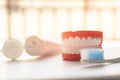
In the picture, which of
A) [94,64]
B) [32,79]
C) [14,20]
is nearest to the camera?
[32,79]

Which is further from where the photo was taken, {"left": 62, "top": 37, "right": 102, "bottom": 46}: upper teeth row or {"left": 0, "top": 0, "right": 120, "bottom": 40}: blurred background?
{"left": 0, "top": 0, "right": 120, "bottom": 40}: blurred background

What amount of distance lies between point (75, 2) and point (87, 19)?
0.18 metres

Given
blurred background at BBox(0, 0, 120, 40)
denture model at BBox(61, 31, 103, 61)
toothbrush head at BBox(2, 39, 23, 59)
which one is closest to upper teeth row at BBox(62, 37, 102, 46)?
denture model at BBox(61, 31, 103, 61)

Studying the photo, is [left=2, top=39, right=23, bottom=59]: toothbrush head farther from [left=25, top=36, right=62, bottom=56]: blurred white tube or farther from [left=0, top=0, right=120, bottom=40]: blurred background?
[left=0, top=0, right=120, bottom=40]: blurred background

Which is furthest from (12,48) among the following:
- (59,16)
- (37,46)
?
(59,16)

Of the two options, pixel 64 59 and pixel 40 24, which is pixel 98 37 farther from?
pixel 40 24

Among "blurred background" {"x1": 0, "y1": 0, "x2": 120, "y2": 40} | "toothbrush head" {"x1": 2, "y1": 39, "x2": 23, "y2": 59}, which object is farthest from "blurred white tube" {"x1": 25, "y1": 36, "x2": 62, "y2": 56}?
"blurred background" {"x1": 0, "y1": 0, "x2": 120, "y2": 40}

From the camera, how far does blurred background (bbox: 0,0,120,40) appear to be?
6.91ft

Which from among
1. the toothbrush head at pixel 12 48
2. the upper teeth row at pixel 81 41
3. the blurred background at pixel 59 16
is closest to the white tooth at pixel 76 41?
the upper teeth row at pixel 81 41

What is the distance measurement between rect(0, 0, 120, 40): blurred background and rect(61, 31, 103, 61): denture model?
1560 mm

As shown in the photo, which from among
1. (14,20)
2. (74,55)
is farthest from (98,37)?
(14,20)

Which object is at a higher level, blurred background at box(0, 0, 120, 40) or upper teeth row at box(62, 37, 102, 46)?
blurred background at box(0, 0, 120, 40)

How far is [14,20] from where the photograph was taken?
2.08 m

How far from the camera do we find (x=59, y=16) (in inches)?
86.8
